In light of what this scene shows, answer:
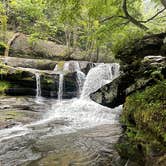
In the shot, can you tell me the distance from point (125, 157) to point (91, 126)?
443cm

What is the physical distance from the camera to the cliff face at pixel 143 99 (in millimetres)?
4215

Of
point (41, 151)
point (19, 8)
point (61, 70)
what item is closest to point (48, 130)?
point (41, 151)

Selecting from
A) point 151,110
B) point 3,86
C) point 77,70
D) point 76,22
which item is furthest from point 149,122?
point 77,70

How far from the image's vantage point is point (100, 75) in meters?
18.1

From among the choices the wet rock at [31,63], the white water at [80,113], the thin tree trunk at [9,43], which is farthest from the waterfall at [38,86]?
the thin tree trunk at [9,43]

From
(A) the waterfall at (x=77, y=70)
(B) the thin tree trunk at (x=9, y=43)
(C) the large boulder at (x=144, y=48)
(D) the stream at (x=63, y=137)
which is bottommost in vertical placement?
(D) the stream at (x=63, y=137)

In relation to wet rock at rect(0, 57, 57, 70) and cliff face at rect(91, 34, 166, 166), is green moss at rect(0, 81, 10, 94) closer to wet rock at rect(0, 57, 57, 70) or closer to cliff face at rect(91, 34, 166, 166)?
wet rock at rect(0, 57, 57, 70)

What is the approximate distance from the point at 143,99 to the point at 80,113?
290 inches

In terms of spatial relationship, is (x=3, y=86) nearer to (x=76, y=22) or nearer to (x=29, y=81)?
(x=29, y=81)

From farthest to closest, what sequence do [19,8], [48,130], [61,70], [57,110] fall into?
[19,8] < [61,70] < [57,110] < [48,130]

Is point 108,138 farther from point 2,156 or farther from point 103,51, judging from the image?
point 103,51

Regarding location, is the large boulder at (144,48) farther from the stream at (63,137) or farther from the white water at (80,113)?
the white water at (80,113)

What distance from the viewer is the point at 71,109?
43.6ft

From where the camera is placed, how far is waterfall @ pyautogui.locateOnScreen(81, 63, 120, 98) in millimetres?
17609
